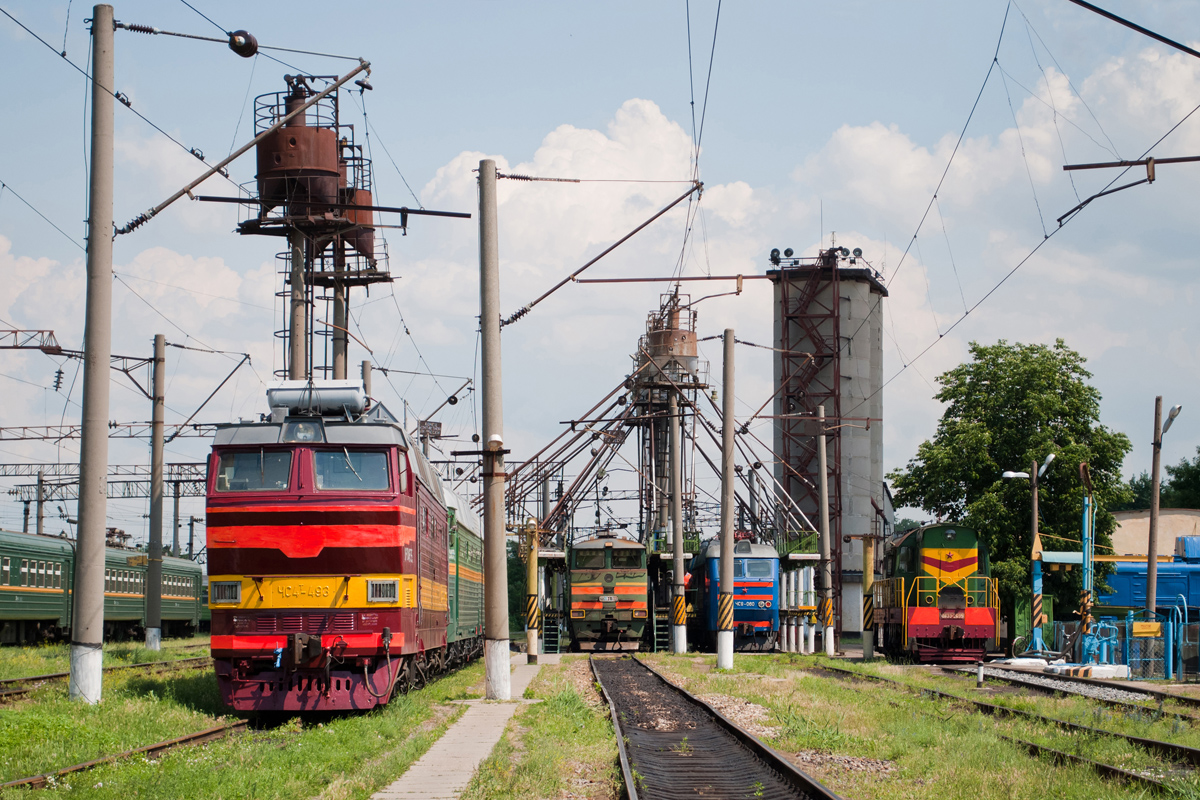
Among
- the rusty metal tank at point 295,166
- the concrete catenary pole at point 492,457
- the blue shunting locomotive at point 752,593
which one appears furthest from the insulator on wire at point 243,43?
the blue shunting locomotive at point 752,593

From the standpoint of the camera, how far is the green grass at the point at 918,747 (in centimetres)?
1127

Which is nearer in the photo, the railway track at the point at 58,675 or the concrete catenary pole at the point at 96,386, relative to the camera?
the concrete catenary pole at the point at 96,386

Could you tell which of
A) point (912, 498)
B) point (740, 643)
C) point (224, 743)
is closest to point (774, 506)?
point (912, 498)

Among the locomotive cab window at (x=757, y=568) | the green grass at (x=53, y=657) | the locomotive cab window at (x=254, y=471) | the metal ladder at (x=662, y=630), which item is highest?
the locomotive cab window at (x=254, y=471)

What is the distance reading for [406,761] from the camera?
41.7 ft

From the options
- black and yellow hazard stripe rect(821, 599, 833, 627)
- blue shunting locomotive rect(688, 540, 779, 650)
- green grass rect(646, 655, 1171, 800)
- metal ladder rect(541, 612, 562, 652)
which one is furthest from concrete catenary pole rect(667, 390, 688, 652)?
green grass rect(646, 655, 1171, 800)

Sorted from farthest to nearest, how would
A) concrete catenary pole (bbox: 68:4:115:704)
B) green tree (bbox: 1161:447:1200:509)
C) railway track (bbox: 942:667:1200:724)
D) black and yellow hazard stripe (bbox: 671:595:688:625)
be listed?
green tree (bbox: 1161:447:1200:509)
black and yellow hazard stripe (bbox: 671:595:688:625)
railway track (bbox: 942:667:1200:724)
concrete catenary pole (bbox: 68:4:115:704)

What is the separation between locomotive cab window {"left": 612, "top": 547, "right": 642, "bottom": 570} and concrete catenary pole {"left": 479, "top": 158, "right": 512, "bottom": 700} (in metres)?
20.7

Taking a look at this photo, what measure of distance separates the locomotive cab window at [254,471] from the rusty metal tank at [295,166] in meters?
18.1

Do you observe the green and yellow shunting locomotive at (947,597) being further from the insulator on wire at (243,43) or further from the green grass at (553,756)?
the insulator on wire at (243,43)

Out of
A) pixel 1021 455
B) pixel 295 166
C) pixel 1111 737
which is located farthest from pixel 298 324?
pixel 1021 455

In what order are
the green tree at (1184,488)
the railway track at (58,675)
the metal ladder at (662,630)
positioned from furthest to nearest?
the green tree at (1184,488) → the metal ladder at (662,630) → the railway track at (58,675)

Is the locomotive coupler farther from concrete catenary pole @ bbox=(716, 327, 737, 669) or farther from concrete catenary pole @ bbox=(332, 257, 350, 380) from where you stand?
concrete catenary pole @ bbox=(332, 257, 350, 380)

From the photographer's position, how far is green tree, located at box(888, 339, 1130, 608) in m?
44.9
